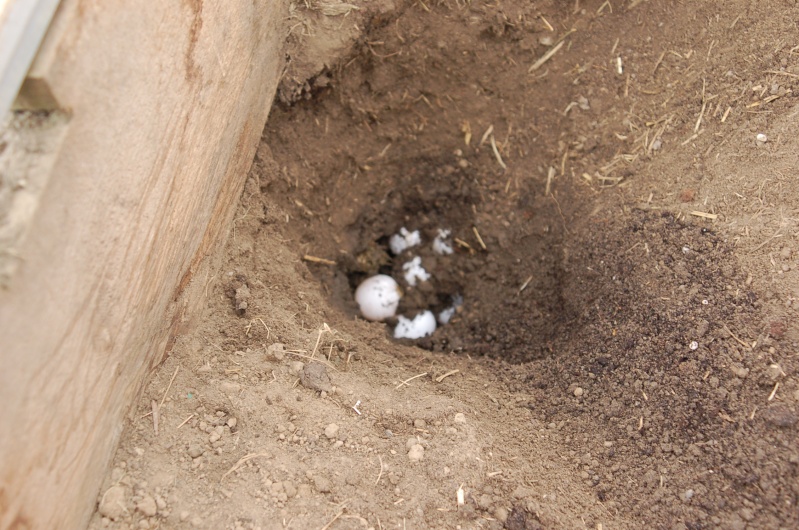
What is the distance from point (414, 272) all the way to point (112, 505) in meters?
1.90

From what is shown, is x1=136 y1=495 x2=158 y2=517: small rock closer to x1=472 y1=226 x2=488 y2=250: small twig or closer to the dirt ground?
the dirt ground

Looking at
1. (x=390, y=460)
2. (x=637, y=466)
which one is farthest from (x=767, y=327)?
(x=390, y=460)

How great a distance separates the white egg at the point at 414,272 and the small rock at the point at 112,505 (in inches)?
72.5

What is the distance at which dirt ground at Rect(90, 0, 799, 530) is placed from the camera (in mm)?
1913

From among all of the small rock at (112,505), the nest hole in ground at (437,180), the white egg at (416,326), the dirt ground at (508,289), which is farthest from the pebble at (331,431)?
the white egg at (416,326)

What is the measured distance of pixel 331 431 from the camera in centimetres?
203

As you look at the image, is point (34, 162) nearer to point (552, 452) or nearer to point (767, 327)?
point (552, 452)

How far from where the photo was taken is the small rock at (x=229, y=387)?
6.75ft

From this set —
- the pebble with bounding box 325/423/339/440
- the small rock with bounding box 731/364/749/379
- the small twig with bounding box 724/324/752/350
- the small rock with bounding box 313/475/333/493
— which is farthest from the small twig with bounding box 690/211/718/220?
the small rock with bounding box 313/475/333/493

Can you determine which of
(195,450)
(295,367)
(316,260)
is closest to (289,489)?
(195,450)

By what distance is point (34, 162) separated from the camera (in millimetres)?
1521

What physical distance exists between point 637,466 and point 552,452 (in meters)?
0.28

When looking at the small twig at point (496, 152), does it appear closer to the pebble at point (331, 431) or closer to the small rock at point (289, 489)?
the pebble at point (331, 431)

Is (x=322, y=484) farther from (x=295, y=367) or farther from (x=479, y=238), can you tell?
(x=479, y=238)
